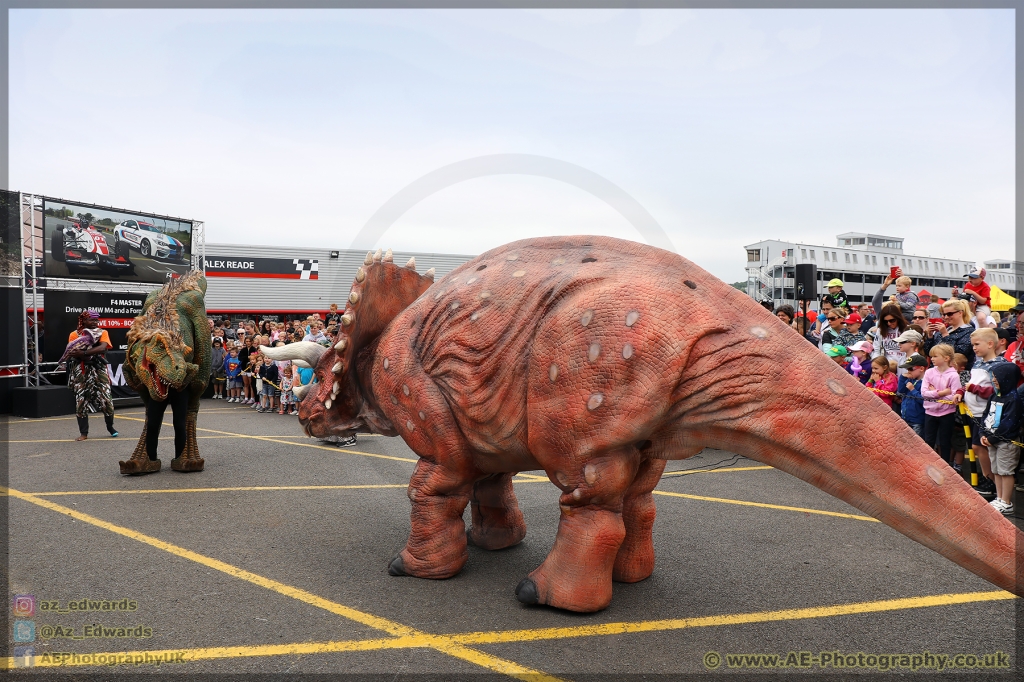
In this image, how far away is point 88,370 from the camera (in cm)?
858

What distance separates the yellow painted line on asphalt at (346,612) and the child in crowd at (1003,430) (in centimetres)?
451

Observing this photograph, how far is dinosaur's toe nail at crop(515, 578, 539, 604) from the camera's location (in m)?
3.59

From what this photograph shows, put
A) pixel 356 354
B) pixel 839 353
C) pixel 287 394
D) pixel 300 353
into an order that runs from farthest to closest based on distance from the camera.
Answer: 1. pixel 287 394
2. pixel 839 353
3. pixel 300 353
4. pixel 356 354

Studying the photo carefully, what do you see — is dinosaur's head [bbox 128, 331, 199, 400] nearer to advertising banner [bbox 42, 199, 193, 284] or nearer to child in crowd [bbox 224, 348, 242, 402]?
advertising banner [bbox 42, 199, 193, 284]

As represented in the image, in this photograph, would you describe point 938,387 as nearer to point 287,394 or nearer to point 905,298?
point 905,298

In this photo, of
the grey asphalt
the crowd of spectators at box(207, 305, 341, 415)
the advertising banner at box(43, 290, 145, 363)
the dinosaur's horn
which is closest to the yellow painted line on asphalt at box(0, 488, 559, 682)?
the grey asphalt

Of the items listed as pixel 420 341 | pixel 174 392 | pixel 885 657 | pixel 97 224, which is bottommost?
pixel 885 657

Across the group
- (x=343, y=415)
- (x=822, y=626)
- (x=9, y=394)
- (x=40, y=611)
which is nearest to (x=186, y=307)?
(x=343, y=415)

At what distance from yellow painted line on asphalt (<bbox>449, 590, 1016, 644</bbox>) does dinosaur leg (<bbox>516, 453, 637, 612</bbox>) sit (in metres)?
0.18

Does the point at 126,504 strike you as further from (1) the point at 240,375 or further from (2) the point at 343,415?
(1) the point at 240,375

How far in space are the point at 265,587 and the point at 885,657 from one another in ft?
10.6

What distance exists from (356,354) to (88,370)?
5.91 metres

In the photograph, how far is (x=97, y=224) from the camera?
1364cm

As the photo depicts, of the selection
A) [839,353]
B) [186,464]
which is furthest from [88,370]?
[839,353]
